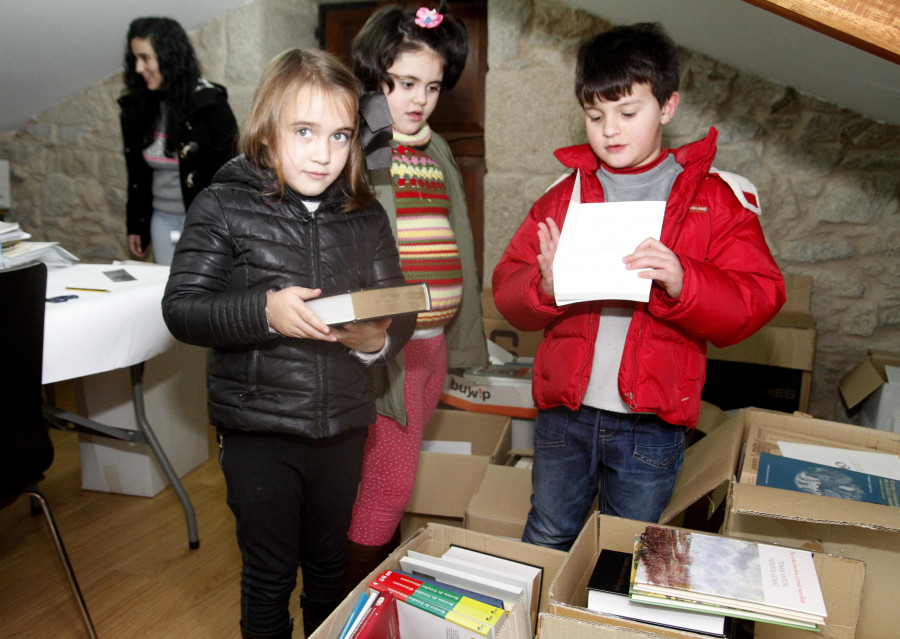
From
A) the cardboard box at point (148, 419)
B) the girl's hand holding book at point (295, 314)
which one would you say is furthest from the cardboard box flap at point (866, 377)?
the cardboard box at point (148, 419)

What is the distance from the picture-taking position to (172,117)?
96.4 inches

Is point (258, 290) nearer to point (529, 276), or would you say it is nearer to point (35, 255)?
point (529, 276)

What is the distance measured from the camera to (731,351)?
6.90ft

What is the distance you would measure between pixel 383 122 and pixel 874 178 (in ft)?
5.71

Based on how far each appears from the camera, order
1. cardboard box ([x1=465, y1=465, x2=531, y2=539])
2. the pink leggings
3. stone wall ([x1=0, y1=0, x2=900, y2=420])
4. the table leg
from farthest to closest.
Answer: stone wall ([x1=0, y1=0, x2=900, y2=420]) → the table leg → cardboard box ([x1=465, y1=465, x2=531, y2=539]) → the pink leggings

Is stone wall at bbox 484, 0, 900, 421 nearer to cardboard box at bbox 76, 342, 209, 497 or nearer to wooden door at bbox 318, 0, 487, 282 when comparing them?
wooden door at bbox 318, 0, 487, 282

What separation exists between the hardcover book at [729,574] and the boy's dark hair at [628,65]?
2.59 ft

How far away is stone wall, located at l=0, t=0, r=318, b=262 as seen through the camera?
2.79 metres

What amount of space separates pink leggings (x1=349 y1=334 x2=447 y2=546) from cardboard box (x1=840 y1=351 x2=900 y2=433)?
129 centimetres

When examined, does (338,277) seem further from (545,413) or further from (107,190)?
(107,190)

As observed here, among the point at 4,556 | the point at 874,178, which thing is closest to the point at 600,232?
the point at 874,178

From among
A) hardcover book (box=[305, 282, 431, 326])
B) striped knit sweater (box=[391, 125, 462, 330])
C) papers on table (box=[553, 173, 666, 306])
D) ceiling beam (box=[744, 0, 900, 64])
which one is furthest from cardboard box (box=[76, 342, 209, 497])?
ceiling beam (box=[744, 0, 900, 64])

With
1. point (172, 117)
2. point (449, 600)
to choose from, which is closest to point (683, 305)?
point (449, 600)

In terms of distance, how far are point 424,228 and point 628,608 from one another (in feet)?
2.78
